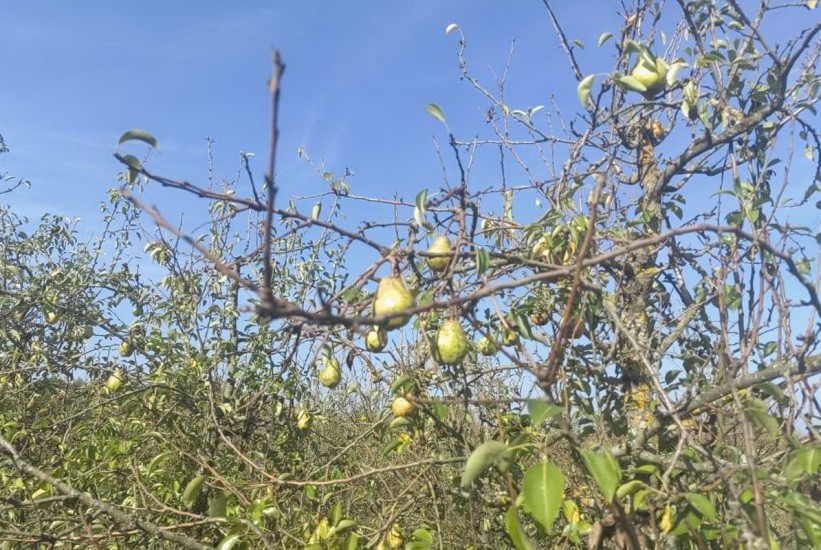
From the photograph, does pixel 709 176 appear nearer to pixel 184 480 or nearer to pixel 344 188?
pixel 344 188

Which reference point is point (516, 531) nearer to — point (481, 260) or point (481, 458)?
point (481, 458)

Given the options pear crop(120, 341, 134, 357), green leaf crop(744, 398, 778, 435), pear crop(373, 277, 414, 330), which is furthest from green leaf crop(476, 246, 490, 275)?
pear crop(120, 341, 134, 357)

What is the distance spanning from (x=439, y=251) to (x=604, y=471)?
71 centimetres

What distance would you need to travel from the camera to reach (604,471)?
3.04ft

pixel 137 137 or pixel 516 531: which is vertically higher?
pixel 137 137

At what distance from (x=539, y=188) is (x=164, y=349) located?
2.35 m

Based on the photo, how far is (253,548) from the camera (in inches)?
88.9

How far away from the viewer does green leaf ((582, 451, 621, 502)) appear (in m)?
0.90

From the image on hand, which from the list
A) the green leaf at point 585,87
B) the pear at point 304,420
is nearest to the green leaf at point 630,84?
the green leaf at point 585,87

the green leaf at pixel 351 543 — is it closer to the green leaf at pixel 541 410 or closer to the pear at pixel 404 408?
the pear at pixel 404 408

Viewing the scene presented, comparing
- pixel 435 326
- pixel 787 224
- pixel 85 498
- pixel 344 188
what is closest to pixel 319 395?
pixel 344 188

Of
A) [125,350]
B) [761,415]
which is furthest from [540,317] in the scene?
[125,350]

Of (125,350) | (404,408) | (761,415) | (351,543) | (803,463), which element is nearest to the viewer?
(803,463)

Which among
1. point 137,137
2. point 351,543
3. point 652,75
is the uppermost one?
point 652,75
